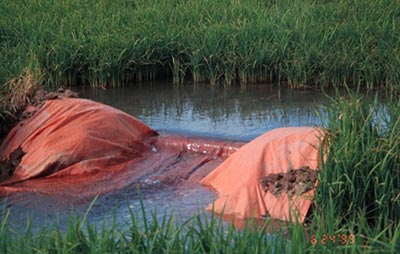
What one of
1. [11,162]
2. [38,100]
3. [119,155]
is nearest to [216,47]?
[38,100]

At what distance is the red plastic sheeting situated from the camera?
5.71 metres

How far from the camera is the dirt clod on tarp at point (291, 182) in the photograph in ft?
15.2

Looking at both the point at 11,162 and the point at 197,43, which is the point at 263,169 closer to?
the point at 11,162

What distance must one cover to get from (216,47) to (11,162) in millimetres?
2874

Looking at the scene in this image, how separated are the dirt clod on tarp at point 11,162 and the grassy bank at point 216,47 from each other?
4.51ft

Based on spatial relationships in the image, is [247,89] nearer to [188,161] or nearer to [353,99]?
[188,161]

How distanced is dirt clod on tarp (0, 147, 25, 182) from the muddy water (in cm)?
73

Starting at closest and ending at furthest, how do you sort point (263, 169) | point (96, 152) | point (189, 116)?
point (263, 169)
point (96, 152)
point (189, 116)

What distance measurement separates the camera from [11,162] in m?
6.05

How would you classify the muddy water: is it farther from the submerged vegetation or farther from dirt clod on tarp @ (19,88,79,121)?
dirt clod on tarp @ (19,88,79,121)

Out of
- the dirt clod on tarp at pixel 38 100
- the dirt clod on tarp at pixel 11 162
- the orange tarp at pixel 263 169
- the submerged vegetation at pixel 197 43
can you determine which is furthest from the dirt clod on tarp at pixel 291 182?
the dirt clod on tarp at pixel 38 100

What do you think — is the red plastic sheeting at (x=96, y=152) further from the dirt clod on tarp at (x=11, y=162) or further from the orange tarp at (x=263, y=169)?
the orange tarp at (x=263, y=169)

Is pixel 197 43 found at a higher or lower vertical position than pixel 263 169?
higher
